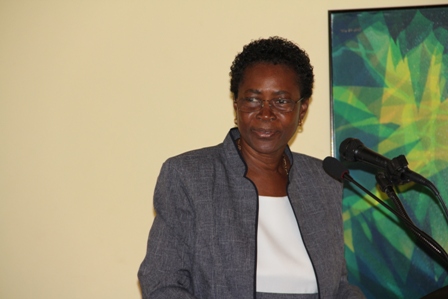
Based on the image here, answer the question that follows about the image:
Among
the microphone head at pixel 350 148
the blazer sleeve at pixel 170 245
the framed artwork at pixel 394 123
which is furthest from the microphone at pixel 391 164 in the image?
the framed artwork at pixel 394 123

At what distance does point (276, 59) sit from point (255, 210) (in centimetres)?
57

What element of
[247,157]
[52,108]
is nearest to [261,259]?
[247,157]

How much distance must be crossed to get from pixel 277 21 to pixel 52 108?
1.18 meters

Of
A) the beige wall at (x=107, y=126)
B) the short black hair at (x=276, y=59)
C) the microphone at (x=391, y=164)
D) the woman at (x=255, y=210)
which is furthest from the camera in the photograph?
the beige wall at (x=107, y=126)

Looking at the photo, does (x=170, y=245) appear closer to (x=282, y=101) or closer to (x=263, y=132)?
(x=263, y=132)

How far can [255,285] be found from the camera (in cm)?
201

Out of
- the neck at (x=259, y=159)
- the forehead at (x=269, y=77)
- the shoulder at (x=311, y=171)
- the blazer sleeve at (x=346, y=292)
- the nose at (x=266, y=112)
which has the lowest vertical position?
the blazer sleeve at (x=346, y=292)

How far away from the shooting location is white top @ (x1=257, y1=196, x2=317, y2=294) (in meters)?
2.06

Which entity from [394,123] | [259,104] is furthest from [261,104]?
[394,123]

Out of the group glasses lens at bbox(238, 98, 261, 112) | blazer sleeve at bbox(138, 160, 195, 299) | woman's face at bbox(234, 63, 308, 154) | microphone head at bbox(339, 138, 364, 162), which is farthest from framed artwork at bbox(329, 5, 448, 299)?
blazer sleeve at bbox(138, 160, 195, 299)

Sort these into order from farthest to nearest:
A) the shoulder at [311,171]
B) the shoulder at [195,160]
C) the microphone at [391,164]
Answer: the shoulder at [311,171] → the shoulder at [195,160] → the microphone at [391,164]

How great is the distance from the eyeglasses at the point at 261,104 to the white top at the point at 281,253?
326 millimetres

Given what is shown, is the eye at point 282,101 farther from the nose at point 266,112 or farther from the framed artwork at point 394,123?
the framed artwork at point 394,123

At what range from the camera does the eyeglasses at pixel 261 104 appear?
2.19 meters
